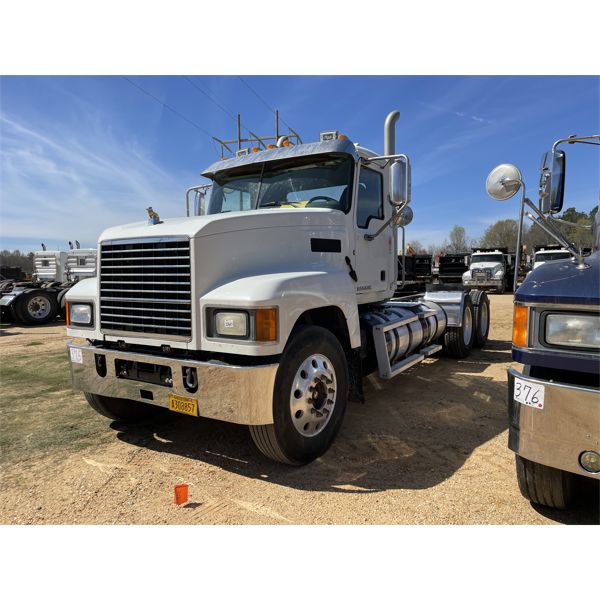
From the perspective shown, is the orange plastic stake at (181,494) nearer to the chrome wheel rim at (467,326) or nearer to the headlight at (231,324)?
the headlight at (231,324)

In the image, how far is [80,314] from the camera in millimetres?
3922

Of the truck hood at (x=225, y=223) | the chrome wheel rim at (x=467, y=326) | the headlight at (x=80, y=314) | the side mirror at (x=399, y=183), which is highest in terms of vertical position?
the side mirror at (x=399, y=183)

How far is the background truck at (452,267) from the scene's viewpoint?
1097 inches

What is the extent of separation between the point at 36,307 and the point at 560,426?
15.1m

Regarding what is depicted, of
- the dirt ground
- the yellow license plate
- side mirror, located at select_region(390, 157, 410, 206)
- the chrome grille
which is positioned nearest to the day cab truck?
the dirt ground

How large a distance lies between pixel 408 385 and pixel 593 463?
3760 mm

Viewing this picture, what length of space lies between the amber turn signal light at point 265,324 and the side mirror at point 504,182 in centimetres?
172

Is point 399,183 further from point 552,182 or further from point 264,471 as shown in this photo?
point 264,471

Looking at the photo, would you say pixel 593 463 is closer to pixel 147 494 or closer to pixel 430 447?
pixel 430 447

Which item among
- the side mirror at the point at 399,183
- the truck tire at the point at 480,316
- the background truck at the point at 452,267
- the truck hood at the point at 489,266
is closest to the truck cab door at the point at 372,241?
the side mirror at the point at 399,183

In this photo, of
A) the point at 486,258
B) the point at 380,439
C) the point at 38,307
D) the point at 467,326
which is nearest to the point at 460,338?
the point at 467,326

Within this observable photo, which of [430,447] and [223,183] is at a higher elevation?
[223,183]

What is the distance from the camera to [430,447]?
388cm

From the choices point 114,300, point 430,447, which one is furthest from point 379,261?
point 114,300
